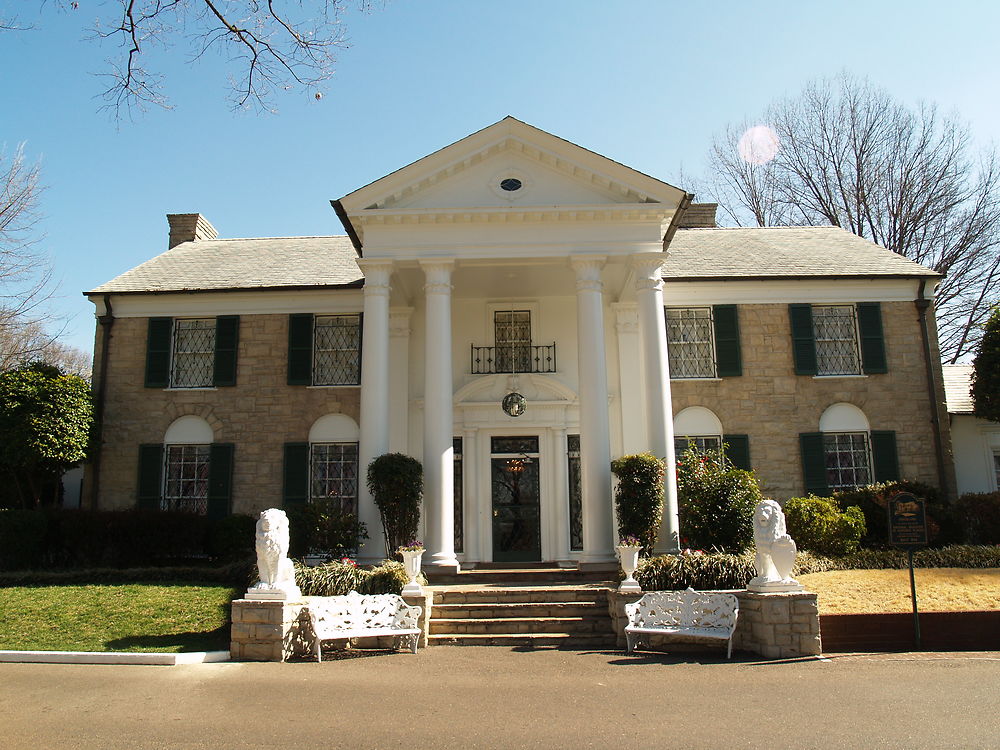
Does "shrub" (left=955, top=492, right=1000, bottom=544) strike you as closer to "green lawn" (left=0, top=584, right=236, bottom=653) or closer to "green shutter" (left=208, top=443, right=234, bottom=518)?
"green lawn" (left=0, top=584, right=236, bottom=653)

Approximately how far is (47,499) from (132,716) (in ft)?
40.4

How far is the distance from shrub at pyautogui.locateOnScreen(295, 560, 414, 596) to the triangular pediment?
247 inches

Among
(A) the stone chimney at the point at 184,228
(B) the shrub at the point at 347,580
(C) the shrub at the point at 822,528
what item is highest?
(A) the stone chimney at the point at 184,228

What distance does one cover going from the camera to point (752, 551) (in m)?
12.4

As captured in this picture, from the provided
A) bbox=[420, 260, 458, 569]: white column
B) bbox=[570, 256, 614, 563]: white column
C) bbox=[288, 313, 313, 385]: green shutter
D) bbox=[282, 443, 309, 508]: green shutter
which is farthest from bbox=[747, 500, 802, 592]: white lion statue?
bbox=[288, 313, 313, 385]: green shutter

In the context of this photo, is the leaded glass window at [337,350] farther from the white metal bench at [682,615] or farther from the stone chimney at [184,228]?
the white metal bench at [682,615]

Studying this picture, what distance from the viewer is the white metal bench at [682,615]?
9367 mm

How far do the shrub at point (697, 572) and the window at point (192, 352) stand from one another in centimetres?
1004

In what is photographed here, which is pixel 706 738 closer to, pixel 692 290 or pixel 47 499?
pixel 692 290

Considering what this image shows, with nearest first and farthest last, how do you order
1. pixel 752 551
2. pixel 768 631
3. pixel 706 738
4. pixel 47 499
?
pixel 706 738 → pixel 768 631 → pixel 752 551 → pixel 47 499

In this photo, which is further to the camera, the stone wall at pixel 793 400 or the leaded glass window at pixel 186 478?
the leaded glass window at pixel 186 478

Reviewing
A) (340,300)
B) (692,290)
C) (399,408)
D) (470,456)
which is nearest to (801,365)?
(692,290)

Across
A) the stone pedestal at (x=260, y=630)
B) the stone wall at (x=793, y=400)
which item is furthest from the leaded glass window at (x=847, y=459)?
the stone pedestal at (x=260, y=630)

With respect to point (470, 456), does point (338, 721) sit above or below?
below
